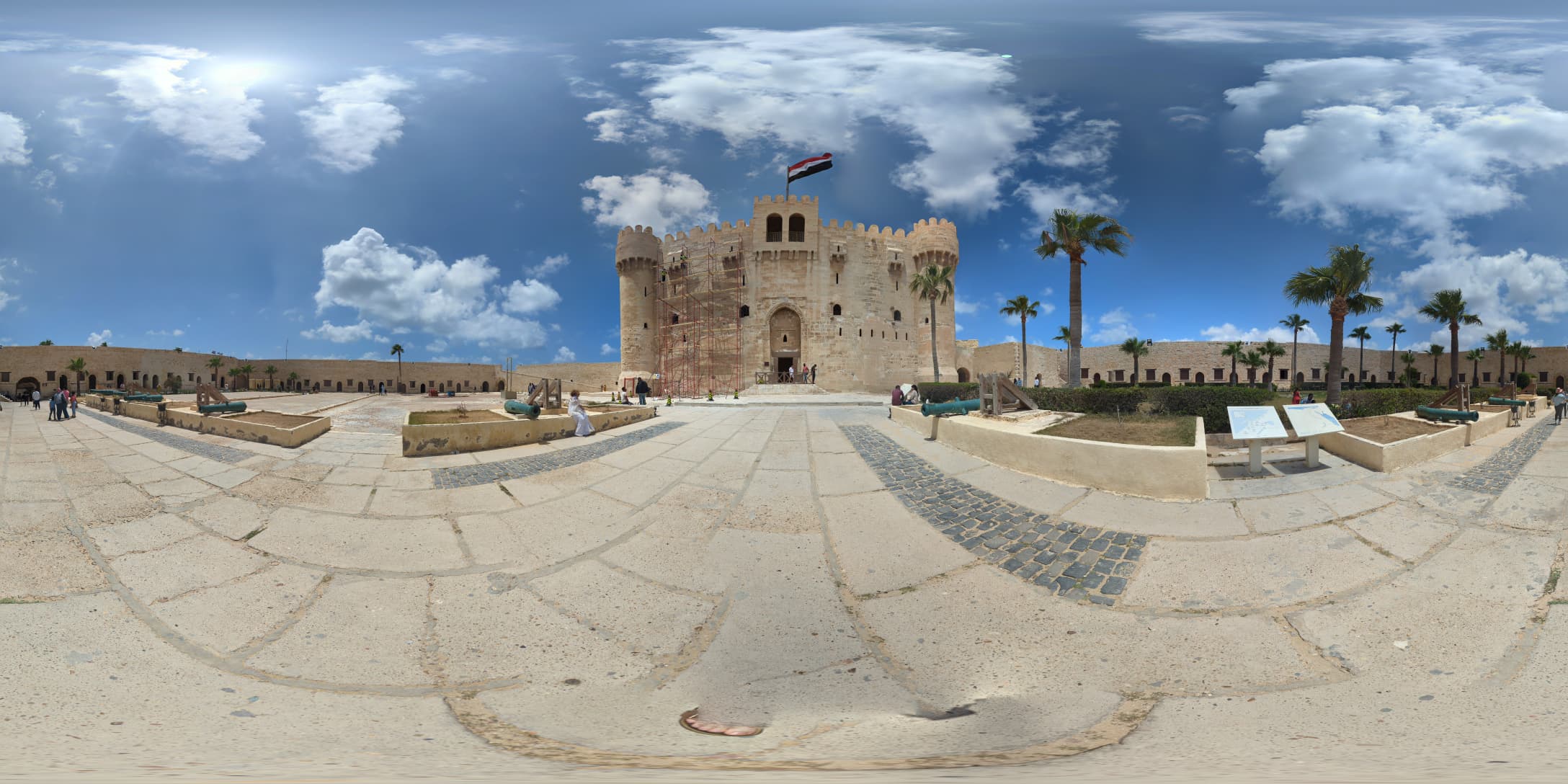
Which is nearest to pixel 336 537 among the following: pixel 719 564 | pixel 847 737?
pixel 719 564

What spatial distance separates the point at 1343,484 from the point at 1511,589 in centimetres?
211

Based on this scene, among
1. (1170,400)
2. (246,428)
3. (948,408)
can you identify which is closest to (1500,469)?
(1170,400)

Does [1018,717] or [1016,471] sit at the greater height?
[1016,471]

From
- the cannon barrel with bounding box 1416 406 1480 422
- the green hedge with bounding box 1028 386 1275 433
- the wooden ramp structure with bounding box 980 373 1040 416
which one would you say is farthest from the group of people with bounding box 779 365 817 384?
the cannon barrel with bounding box 1416 406 1480 422

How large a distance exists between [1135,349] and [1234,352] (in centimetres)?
660

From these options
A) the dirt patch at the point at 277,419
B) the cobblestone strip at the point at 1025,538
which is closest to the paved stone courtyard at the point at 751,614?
the cobblestone strip at the point at 1025,538

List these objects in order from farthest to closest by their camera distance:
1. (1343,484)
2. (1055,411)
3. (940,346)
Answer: (940,346) → (1055,411) → (1343,484)

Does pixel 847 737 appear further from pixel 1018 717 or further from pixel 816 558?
pixel 816 558

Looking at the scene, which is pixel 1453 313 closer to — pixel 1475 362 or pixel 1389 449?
pixel 1475 362

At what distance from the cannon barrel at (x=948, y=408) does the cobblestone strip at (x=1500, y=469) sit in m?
5.46

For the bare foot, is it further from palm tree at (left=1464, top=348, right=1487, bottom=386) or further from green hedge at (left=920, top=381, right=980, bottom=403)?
palm tree at (left=1464, top=348, right=1487, bottom=386)

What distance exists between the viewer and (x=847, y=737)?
2.79 metres

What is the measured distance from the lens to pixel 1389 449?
6.25 metres

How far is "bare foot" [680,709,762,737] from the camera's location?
9.25 ft
